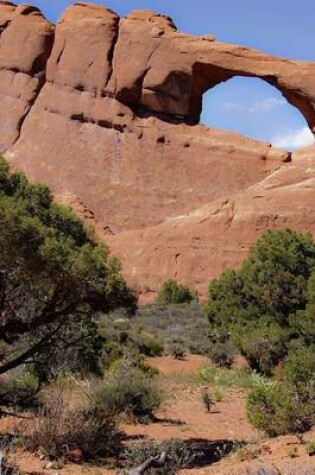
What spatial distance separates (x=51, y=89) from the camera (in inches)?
1874

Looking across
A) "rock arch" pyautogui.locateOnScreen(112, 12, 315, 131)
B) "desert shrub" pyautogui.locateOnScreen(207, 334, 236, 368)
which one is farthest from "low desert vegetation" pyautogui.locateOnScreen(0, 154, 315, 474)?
"rock arch" pyautogui.locateOnScreen(112, 12, 315, 131)

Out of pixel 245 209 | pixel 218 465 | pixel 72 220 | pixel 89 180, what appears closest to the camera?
pixel 218 465

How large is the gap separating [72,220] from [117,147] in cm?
3635

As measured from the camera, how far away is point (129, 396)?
1247 cm

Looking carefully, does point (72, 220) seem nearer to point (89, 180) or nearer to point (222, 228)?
point (222, 228)

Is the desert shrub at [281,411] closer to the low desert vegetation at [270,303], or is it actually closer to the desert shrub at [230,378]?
the low desert vegetation at [270,303]

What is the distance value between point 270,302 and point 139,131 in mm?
28843

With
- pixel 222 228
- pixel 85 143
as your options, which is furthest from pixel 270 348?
pixel 85 143

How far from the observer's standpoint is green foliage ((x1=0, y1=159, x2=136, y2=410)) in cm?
816

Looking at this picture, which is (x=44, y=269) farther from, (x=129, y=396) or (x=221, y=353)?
(x=221, y=353)

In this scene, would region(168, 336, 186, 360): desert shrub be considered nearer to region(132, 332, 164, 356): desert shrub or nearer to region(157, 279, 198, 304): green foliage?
region(132, 332, 164, 356): desert shrub

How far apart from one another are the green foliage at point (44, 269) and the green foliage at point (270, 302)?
26.5 feet

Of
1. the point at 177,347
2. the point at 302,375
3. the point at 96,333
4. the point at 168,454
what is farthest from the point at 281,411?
the point at 177,347

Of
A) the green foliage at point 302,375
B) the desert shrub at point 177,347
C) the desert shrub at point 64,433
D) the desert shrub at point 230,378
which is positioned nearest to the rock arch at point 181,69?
the desert shrub at point 177,347
